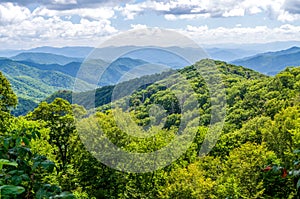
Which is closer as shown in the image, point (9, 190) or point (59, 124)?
point (9, 190)

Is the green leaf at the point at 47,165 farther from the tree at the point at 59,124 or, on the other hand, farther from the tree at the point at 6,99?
the tree at the point at 59,124

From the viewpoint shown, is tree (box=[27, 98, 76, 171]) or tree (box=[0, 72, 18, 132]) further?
tree (box=[27, 98, 76, 171])

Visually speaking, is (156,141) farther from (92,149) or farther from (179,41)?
(179,41)

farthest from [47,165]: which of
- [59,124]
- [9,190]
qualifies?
[59,124]

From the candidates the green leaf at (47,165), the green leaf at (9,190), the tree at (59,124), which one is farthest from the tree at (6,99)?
the green leaf at (9,190)

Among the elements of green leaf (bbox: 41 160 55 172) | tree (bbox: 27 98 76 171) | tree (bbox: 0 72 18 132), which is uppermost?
green leaf (bbox: 41 160 55 172)

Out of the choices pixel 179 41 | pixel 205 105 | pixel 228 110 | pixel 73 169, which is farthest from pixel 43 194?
pixel 205 105

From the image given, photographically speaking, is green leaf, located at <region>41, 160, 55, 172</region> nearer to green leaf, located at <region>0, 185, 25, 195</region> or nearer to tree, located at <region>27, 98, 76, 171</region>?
green leaf, located at <region>0, 185, 25, 195</region>

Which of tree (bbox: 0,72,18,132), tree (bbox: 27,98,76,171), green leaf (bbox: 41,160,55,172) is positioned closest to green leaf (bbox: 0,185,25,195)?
green leaf (bbox: 41,160,55,172)

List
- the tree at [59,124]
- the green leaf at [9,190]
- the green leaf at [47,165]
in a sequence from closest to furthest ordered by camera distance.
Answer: the green leaf at [9,190], the green leaf at [47,165], the tree at [59,124]

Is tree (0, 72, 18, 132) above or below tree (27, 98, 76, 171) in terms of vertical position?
above

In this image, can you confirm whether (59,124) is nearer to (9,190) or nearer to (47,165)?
(47,165)

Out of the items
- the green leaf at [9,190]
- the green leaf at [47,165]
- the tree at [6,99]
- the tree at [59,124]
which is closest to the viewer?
the green leaf at [9,190]
